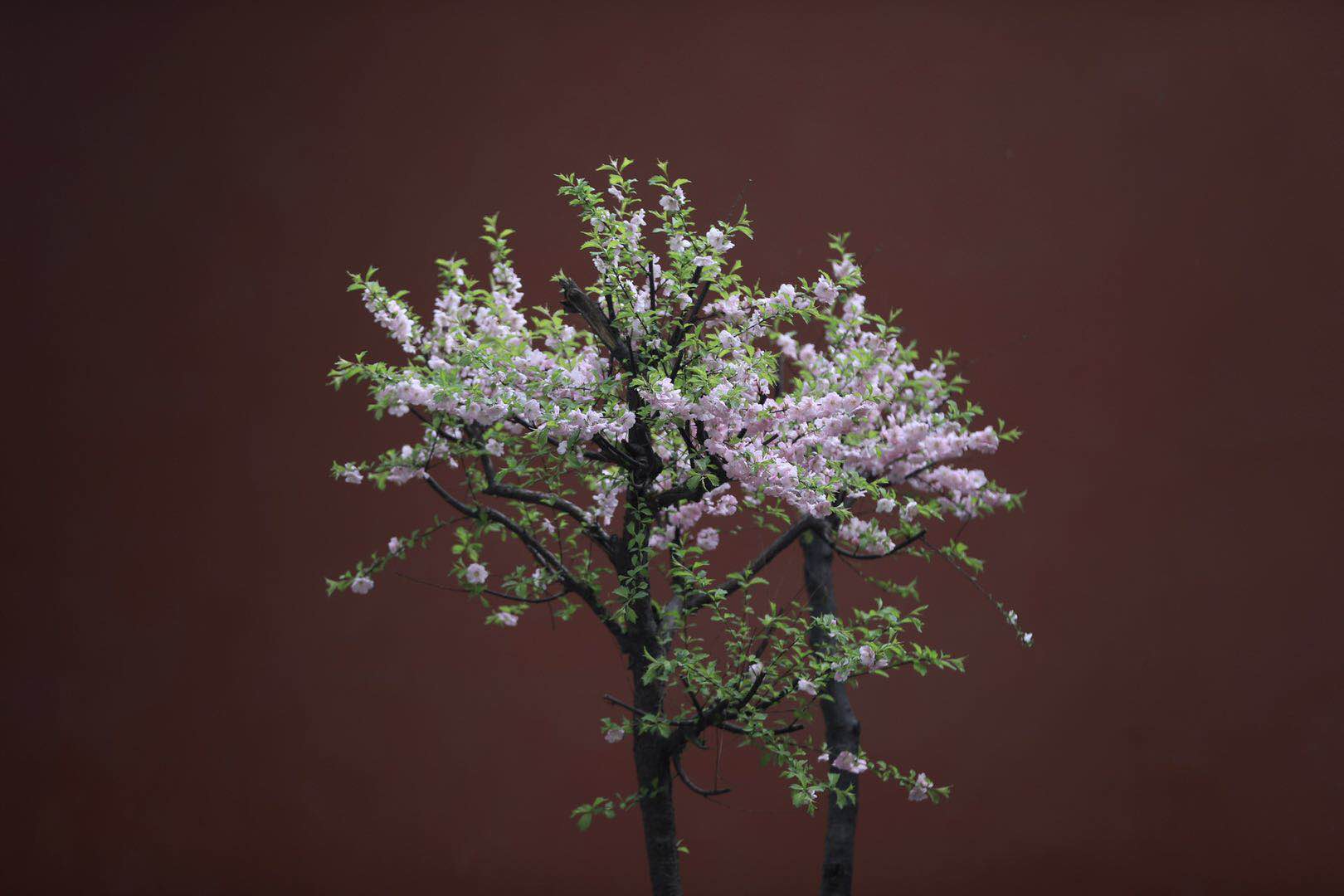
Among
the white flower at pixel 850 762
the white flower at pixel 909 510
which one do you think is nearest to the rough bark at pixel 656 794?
the white flower at pixel 850 762

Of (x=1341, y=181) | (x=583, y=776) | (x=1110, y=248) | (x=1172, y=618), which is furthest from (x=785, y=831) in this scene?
(x=1341, y=181)

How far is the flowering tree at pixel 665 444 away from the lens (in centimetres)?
244

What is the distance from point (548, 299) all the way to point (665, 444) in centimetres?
161

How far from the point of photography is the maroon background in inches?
162

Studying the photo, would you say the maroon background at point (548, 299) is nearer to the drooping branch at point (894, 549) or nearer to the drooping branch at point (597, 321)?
the drooping branch at point (894, 549)

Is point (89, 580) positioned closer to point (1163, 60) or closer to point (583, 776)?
point (583, 776)

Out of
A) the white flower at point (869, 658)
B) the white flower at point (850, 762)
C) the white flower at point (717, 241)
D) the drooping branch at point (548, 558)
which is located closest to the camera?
the white flower at point (717, 241)

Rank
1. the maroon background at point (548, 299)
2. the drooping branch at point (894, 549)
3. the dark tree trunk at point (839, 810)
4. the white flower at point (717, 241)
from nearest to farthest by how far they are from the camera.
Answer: the white flower at point (717, 241), the drooping branch at point (894, 549), the dark tree trunk at point (839, 810), the maroon background at point (548, 299)

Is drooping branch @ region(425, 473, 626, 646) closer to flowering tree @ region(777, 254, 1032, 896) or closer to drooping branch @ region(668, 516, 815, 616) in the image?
drooping branch @ region(668, 516, 815, 616)

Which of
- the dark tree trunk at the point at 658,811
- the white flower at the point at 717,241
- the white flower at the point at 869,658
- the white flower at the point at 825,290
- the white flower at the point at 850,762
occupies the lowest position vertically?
the dark tree trunk at the point at 658,811

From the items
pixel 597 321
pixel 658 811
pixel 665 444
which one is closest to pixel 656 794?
pixel 658 811

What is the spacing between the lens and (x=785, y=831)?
13.6ft

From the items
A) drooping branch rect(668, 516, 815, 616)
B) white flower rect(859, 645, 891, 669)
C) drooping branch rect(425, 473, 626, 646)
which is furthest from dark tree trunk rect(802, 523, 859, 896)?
drooping branch rect(425, 473, 626, 646)

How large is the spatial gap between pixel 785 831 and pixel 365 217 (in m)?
2.49
